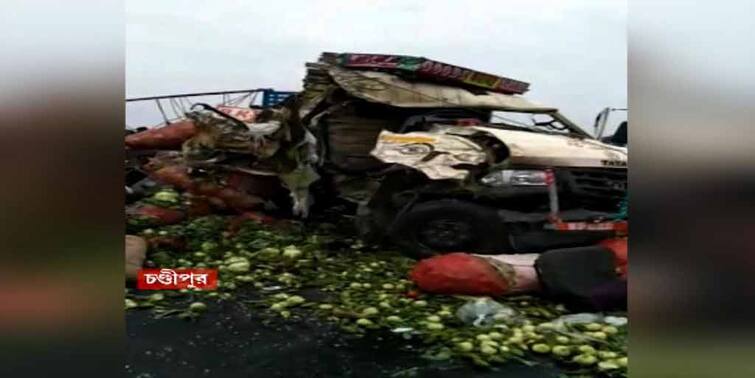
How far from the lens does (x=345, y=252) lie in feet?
10.3

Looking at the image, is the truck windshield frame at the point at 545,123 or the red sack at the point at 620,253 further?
the truck windshield frame at the point at 545,123

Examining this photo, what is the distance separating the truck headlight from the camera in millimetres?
3039

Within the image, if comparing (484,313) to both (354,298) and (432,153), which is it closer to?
(354,298)

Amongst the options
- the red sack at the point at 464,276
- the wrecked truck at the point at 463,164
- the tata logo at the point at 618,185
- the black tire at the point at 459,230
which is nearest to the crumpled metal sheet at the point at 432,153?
the wrecked truck at the point at 463,164

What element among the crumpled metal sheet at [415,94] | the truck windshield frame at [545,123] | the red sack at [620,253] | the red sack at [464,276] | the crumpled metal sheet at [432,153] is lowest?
the red sack at [464,276]

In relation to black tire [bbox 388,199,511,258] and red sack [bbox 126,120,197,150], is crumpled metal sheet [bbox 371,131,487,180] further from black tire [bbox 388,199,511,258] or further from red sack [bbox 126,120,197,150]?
red sack [bbox 126,120,197,150]

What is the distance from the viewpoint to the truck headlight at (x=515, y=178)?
3039 millimetres

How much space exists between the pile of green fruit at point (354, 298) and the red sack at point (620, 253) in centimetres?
20

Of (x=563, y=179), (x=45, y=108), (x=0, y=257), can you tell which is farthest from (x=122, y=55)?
(x=563, y=179)

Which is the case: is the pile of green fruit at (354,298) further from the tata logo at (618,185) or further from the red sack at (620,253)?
the tata logo at (618,185)

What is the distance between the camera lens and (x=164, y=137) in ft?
10.1

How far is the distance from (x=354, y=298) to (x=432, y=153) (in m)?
0.57

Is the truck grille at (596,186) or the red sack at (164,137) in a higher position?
the red sack at (164,137)

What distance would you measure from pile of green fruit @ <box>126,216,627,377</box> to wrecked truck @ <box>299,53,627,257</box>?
0.48 feet
